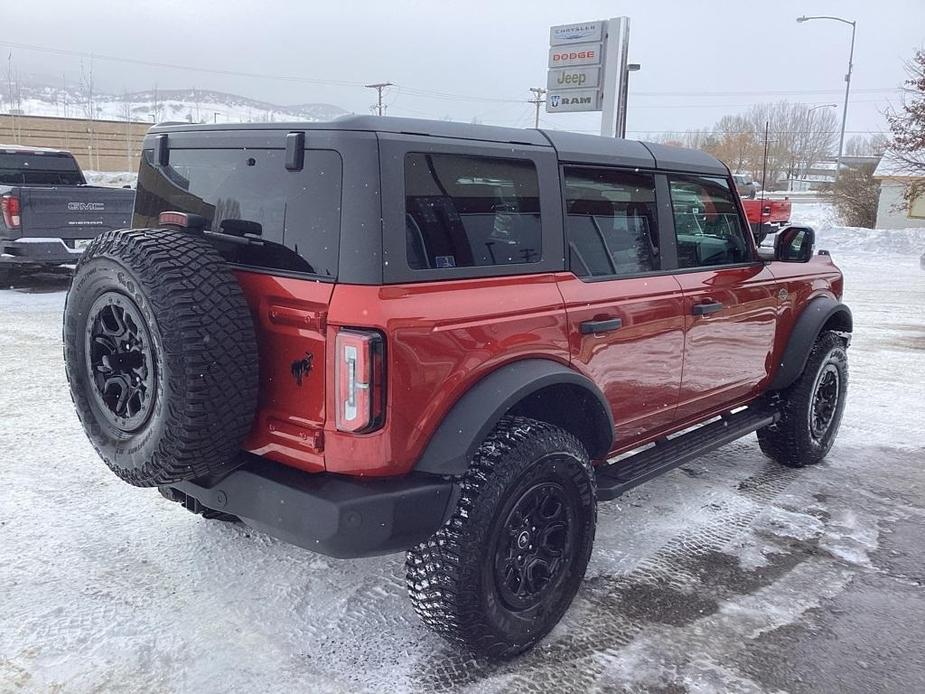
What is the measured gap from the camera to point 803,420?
4.80m

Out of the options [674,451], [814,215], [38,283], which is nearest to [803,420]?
[674,451]

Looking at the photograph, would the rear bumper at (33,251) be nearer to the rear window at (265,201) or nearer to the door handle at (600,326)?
the rear window at (265,201)

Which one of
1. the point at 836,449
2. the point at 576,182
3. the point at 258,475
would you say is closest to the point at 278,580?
the point at 258,475

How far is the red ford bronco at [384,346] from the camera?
2447 mm

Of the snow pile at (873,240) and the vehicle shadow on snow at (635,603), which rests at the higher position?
the snow pile at (873,240)

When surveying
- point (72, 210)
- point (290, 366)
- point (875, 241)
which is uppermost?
point (72, 210)

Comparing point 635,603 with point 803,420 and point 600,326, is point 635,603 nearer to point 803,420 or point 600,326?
point 600,326

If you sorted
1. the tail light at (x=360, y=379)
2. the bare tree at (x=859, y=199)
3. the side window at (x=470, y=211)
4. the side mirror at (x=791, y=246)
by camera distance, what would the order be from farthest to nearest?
the bare tree at (x=859, y=199), the side mirror at (x=791, y=246), the side window at (x=470, y=211), the tail light at (x=360, y=379)

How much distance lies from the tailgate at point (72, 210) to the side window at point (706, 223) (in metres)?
7.68

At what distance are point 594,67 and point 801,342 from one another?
12238 mm

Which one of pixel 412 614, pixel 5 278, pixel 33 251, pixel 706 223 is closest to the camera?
pixel 412 614

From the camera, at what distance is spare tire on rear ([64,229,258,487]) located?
→ 240 centimetres

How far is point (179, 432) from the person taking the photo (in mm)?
2432

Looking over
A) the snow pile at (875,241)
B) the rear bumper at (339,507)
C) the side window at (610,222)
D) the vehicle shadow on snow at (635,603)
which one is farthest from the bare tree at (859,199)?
the rear bumper at (339,507)
